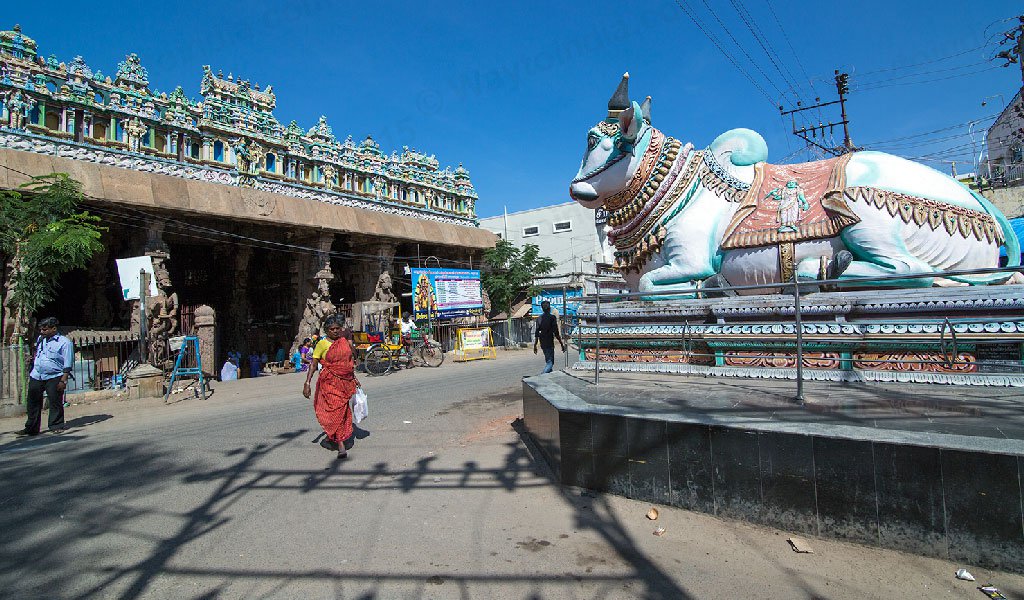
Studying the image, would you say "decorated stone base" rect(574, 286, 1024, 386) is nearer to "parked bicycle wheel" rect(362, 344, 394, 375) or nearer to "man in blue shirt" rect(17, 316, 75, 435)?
"man in blue shirt" rect(17, 316, 75, 435)

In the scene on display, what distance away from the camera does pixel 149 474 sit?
4418mm

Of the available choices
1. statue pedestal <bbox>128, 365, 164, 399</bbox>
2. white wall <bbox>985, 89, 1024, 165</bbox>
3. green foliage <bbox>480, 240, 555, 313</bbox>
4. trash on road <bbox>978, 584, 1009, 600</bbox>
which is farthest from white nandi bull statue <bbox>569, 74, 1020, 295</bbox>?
white wall <bbox>985, 89, 1024, 165</bbox>

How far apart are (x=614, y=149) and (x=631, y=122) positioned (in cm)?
31

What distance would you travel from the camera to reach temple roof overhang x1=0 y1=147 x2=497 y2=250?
1026 centimetres

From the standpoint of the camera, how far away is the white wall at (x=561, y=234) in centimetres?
2900

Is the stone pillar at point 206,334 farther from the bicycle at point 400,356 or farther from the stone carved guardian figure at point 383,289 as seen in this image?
the stone carved guardian figure at point 383,289

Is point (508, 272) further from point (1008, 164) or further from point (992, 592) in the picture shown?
point (992, 592)

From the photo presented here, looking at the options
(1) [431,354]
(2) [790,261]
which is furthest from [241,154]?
(2) [790,261]

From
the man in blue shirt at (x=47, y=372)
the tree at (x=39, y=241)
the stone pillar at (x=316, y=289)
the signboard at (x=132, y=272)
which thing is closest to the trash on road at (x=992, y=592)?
the man in blue shirt at (x=47, y=372)

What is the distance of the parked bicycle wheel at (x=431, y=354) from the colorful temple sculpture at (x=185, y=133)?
21.1 feet

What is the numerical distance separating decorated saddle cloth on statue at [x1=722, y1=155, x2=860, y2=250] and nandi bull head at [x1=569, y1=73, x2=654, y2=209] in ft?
3.37

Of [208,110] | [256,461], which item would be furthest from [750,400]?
[208,110]

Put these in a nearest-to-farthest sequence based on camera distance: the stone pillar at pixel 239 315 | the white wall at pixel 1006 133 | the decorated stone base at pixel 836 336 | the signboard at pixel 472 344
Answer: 1. the decorated stone base at pixel 836 336
2. the stone pillar at pixel 239 315
3. the signboard at pixel 472 344
4. the white wall at pixel 1006 133

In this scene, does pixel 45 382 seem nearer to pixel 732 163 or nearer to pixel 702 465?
pixel 702 465
